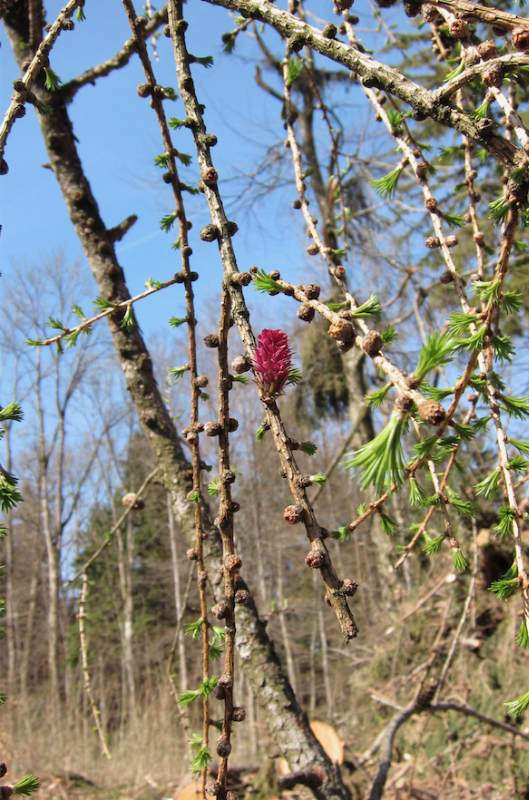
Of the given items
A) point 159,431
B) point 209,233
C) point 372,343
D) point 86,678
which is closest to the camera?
point 372,343

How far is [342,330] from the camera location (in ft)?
2.01

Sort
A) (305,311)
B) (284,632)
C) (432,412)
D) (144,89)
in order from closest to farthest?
(432,412)
(305,311)
(144,89)
(284,632)

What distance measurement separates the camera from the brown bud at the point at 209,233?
0.96 meters

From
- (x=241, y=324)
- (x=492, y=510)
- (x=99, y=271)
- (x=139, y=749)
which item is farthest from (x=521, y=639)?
(x=139, y=749)

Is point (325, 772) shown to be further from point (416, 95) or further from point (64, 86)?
point (64, 86)

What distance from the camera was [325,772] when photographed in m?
1.41

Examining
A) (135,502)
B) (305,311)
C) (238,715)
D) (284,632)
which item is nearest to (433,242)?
(305,311)

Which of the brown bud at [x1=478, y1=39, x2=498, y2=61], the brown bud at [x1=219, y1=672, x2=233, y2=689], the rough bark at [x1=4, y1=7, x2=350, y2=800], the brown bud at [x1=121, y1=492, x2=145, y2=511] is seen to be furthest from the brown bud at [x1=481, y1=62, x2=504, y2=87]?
the brown bud at [x1=121, y1=492, x2=145, y2=511]

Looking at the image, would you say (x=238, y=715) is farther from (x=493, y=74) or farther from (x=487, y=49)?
(x=487, y=49)

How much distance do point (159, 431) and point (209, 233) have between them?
1007 mm

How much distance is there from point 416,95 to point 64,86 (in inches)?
73.5

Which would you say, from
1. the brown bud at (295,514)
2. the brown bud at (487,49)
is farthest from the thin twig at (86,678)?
the brown bud at (487,49)

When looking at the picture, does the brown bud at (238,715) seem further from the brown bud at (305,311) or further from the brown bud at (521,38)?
the brown bud at (521,38)

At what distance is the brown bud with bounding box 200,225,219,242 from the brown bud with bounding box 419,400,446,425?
620mm
